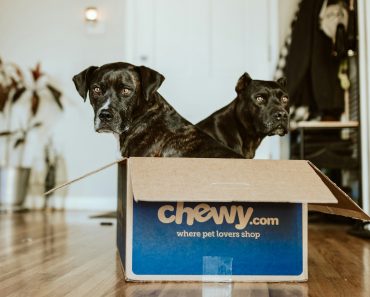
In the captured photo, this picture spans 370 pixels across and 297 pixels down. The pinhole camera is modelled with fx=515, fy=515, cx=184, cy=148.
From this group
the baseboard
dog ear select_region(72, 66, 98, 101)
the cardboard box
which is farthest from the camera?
the baseboard

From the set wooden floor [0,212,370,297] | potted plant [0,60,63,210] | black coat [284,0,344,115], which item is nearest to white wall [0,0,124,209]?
potted plant [0,60,63,210]

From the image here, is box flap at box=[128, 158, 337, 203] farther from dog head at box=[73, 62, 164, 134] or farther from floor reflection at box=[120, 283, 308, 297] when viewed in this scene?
dog head at box=[73, 62, 164, 134]

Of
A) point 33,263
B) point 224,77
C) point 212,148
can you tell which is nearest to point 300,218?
point 212,148

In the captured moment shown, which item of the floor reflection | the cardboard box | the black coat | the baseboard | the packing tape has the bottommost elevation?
the baseboard

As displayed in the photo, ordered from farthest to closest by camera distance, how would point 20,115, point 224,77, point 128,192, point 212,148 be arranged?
point 20,115 → point 224,77 → point 212,148 → point 128,192

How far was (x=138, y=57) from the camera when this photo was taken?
4320 millimetres

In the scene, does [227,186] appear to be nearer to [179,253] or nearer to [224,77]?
[179,253]

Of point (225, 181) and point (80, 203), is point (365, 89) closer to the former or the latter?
point (225, 181)

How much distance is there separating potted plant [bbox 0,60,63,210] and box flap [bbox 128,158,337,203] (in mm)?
3472

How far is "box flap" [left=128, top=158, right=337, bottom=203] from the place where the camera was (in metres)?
1.41

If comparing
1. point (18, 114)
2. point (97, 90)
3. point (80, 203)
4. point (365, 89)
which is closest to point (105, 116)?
point (97, 90)

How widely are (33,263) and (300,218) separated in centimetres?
100

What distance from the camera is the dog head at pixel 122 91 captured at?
6.16ft

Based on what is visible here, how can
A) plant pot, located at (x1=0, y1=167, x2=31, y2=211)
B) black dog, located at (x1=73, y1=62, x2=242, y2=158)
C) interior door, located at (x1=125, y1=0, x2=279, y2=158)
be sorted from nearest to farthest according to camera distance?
black dog, located at (x1=73, y1=62, x2=242, y2=158) → interior door, located at (x1=125, y1=0, x2=279, y2=158) → plant pot, located at (x1=0, y1=167, x2=31, y2=211)
